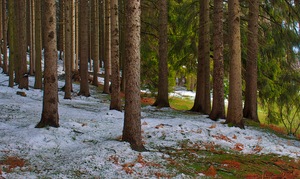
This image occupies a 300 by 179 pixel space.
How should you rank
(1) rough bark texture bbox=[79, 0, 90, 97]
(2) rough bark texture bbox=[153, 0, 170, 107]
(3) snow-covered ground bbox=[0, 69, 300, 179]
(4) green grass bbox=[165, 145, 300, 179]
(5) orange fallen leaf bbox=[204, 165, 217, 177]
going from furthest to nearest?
(1) rough bark texture bbox=[79, 0, 90, 97]
(2) rough bark texture bbox=[153, 0, 170, 107]
(4) green grass bbox=[165, 145, 300, 179]
(5) orange fallen leaf bbox=[204, 165, 217, 177]
(3) snow-covered ground bbox=[0, 69, 300, 179]

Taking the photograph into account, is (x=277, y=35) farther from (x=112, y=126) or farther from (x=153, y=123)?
(x=112, y=126)

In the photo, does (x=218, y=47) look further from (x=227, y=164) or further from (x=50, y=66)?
(x=50, y=66)

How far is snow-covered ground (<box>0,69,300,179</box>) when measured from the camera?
5691 mm

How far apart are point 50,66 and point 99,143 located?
2.49 metres

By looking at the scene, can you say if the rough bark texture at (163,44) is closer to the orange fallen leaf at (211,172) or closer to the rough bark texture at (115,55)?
the rough bark texture at (115,55)

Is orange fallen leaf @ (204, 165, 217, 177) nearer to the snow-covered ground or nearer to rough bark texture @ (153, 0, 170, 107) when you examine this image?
the snow-covered ground

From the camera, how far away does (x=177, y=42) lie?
49.5 ft

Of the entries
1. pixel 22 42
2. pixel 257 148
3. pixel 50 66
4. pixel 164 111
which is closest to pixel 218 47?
pixel 164 111

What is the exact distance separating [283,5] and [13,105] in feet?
39.4

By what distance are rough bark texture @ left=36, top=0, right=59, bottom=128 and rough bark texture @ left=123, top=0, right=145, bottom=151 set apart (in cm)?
237

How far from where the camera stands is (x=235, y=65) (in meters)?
10.2

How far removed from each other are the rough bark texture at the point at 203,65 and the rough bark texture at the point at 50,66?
6987 millimetres

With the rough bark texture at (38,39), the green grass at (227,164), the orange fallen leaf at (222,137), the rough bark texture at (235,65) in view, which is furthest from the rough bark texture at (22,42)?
the green grass at (227,164)

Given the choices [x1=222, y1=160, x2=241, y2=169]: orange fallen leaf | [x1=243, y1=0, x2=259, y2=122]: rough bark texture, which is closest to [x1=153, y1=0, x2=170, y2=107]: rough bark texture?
[x1=243, y1=0, x2=259, y2=122]: rough bark texture
